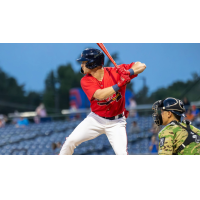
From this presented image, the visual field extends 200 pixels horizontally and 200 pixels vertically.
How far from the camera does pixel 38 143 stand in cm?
1029

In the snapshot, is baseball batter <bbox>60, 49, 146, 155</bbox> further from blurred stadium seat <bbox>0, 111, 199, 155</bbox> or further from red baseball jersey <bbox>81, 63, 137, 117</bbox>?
blurred stadium seat <bbox>0, 111, 199, 155</bbox>

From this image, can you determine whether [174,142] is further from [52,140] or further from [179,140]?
[52,140]

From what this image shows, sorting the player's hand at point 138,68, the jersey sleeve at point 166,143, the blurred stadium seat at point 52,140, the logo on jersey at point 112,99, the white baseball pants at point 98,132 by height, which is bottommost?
the blurred stadium seat at point 52,140

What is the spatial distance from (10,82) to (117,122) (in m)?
15.7

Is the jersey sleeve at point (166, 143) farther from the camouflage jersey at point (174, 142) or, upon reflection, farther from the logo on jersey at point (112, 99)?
the logo on jersey at point (112, 99)

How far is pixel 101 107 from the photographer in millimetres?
3336

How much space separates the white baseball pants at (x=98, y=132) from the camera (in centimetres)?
318

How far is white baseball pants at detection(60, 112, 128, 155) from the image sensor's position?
3.18m

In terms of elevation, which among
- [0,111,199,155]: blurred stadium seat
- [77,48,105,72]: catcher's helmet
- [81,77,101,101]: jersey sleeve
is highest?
[77,48,105,72]: catcher's helmet

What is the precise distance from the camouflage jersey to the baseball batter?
3.18 feet

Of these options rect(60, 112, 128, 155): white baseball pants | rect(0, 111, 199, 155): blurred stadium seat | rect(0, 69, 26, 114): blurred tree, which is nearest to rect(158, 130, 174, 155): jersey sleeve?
rect(60, 112, 128, 155): white baseball pants

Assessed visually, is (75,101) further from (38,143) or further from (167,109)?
(167,109)

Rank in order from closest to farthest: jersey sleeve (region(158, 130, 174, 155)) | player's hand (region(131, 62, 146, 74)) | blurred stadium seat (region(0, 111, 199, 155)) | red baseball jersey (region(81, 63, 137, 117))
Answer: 1. jersey sleeve (region(158, 130, 174, 155))
2. player's hand (region(131, 62, 146, 74))
3. red baseball jersey (region(81, 63, 137, 117))
4. blurred stadium seat (region(0, 111, 199, 155))

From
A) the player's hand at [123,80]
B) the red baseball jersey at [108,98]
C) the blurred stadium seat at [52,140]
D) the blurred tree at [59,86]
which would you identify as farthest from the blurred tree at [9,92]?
the player's hand at [123,80]
